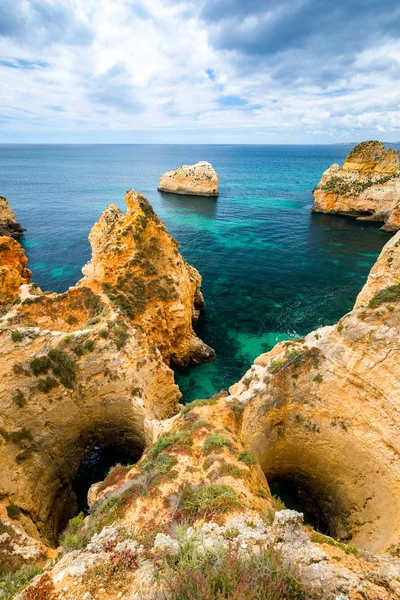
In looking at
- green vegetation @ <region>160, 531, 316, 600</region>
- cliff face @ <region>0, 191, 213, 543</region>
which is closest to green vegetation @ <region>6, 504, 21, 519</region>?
cliff face @ <region>0, 191, 213, 543</region>

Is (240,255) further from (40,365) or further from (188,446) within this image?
(188,446)

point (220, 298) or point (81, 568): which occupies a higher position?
point (81, 568)

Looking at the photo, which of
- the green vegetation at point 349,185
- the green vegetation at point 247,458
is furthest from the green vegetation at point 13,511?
the green vegetation at point 349,185

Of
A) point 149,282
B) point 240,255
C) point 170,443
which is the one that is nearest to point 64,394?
point 170,443

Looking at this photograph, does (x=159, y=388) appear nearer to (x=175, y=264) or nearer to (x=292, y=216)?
(x=175, y=264)

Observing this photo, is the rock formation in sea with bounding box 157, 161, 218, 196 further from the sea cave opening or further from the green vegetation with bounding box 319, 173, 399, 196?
the sea cave opening

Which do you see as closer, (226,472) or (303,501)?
(226,472)

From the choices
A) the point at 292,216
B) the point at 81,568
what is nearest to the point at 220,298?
the point at 81,568
